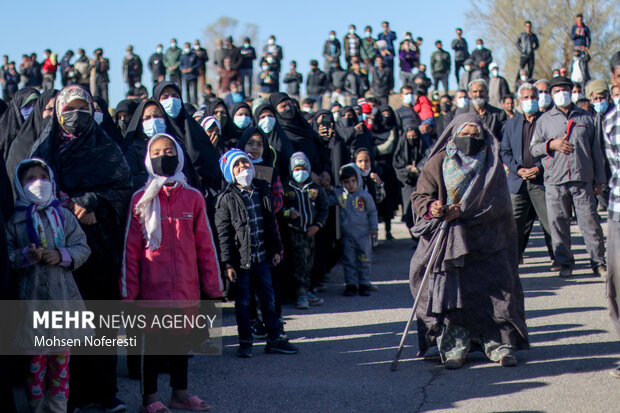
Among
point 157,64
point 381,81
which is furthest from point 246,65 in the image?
point 381,81

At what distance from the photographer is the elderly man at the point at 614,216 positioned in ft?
18.1

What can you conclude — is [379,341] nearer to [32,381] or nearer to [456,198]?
[456,198]

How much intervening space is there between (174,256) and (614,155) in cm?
311

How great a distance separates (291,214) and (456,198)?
2.61 metres

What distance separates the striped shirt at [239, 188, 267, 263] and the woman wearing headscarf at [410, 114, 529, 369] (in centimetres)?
130

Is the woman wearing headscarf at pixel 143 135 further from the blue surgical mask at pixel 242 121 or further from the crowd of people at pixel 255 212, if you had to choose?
the blue surgical mask at pixel 242 121

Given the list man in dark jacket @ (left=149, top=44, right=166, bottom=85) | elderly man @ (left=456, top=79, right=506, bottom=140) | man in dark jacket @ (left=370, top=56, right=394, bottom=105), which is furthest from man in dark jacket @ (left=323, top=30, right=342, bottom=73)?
elderly man @ (left=456, top=79, right=506, bottom=140)

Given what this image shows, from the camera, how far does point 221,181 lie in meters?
7.99

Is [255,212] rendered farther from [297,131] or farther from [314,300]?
[297,131]

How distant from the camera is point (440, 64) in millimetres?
24969

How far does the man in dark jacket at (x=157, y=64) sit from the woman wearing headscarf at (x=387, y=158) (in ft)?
41.2

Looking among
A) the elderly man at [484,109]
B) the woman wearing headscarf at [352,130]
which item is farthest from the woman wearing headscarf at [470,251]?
the woman wearing headscarf at [352,130]

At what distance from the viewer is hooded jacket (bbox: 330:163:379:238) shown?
9.25 meters

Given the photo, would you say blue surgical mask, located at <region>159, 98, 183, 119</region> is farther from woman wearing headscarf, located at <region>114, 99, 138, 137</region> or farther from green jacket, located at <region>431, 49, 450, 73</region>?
green jacket, located at <region>431, 49, 450, 73</region>
